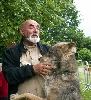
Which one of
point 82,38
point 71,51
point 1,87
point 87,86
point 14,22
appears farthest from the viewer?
point 82,38

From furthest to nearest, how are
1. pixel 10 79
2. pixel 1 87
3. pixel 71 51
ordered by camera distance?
pixel 1 87 < pixel 10 79 < pixel 71 51

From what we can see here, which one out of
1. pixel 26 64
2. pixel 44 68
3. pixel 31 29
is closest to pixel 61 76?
pixel 44 68

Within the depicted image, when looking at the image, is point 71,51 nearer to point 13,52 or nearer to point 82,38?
point 13,52

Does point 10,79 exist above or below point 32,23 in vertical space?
below

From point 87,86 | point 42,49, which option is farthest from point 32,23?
point 87,86

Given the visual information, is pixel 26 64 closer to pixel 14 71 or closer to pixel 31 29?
pixel 14 71

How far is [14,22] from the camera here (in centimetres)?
1454

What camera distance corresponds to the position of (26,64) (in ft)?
16.3

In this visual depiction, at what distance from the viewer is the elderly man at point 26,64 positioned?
482 centimetres

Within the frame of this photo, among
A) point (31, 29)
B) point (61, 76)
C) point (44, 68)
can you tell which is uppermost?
point (31, 29)

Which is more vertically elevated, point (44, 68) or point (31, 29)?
point (31, 29)

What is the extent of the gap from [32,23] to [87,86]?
15870mm

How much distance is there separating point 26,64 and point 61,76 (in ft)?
1.84

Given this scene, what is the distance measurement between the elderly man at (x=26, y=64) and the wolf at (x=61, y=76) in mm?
152
